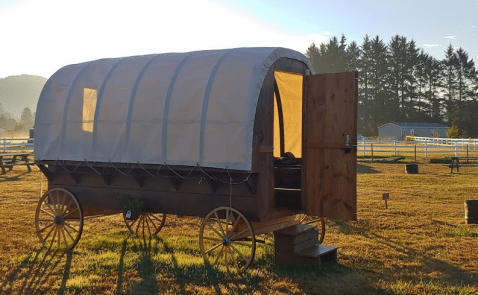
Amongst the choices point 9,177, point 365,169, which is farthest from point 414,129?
point 9,177

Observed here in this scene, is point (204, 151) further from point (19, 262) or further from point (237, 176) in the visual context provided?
→ point (19, 262)

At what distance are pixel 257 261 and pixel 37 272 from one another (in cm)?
375

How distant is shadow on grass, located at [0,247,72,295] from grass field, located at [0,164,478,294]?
0.05 ft

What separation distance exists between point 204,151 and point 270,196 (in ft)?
4.49

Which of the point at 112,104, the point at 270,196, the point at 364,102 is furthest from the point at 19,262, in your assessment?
the point at 364,102

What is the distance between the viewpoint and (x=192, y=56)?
30.5ft

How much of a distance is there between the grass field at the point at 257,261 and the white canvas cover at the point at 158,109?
183 centimetres

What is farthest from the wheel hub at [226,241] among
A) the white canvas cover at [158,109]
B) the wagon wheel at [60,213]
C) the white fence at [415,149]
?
the white fence at [415,149]

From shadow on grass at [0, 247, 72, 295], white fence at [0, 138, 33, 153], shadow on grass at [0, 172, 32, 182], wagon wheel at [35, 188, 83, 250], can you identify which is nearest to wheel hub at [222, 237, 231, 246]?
shadow on grass at [0, 247, 72, 295]

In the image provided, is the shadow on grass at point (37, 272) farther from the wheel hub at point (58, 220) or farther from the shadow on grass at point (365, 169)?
the shadow on grass at point (365, 169)

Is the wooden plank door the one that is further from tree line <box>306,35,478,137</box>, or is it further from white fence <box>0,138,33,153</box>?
tree line <box>306,35,478,137</box>

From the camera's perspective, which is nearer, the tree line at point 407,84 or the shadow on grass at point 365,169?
the shadow on grass at point 365,169

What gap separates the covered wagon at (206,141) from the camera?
8.17 metres

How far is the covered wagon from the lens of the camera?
8172mm
